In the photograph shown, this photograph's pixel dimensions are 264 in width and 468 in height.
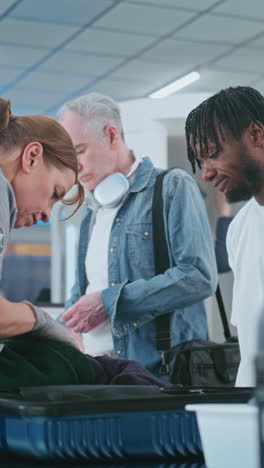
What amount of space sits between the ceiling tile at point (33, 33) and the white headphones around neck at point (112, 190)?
3.67 meters

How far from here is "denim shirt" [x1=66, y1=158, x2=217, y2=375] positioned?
62.0 inches

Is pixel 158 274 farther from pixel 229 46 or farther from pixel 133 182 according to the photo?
pixel 229 46

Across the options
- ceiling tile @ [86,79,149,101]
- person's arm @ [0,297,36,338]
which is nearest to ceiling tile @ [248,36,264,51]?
ceiling tile @ [86,79,149,101]

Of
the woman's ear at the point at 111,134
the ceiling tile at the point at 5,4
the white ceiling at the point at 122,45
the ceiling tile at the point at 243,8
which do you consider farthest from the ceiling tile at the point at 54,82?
the woman's ear at the point at 111,134

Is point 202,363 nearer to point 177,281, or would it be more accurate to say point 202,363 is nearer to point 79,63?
point 177,281

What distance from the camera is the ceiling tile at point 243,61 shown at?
575 centimetres

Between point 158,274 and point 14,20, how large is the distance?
3.85 m

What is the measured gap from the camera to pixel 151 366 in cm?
161

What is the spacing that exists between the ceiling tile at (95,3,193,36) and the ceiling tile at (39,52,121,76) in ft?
2.16

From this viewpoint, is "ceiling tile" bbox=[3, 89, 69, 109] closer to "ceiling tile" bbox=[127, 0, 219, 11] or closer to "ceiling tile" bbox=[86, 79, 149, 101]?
"ceiling tile" bbox=[86, 79, 149, 101]

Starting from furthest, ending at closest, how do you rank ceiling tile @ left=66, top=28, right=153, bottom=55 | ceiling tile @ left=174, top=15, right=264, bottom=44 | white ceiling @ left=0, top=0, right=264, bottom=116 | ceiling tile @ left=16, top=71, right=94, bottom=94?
ceiling tile @ left=16, top=71, right=94, bottom=94 < ceiling tile @ left=66, top=28, right=153, bottom=55 < ceiling tile @ left=174, top=15, right=264, bottom=44 < white ceiling @ left=0, top=0, right=264, bottom=116

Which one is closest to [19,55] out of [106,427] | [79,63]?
[79,63]

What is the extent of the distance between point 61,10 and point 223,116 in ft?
13.0

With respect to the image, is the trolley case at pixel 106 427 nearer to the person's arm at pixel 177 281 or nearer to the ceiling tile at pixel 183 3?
the person's arm at pixel 177 281
